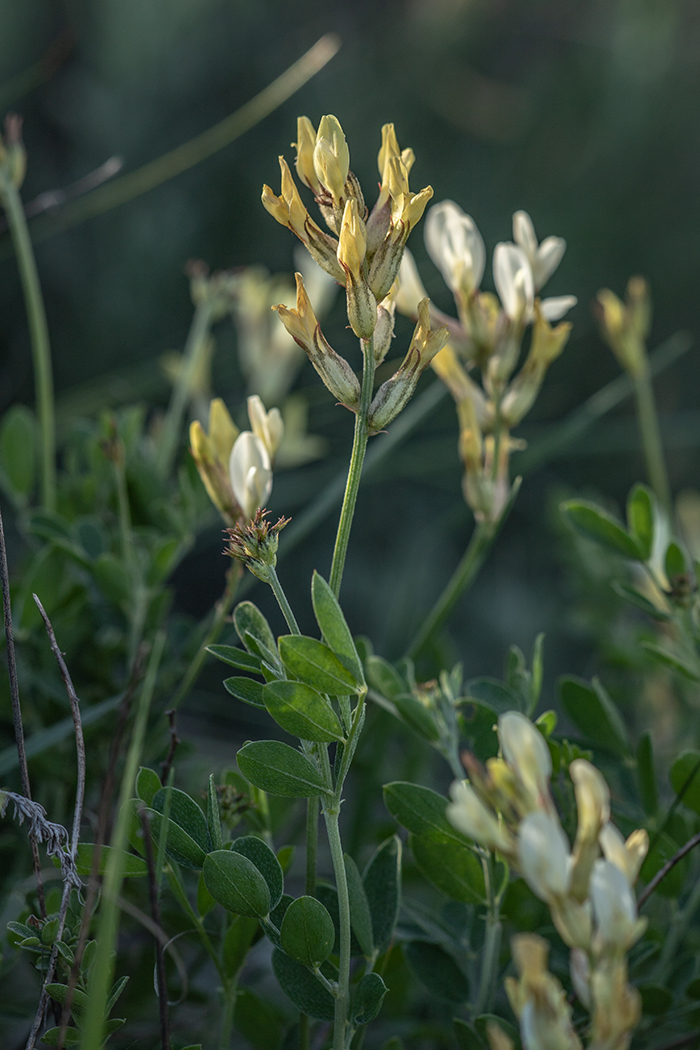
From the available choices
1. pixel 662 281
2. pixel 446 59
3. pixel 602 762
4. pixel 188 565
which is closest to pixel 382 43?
pixel 446 59

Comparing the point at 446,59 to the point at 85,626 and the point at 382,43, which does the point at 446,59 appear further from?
the point at 85,626

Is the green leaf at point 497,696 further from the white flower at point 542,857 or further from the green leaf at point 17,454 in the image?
the green leaf at point 17,454

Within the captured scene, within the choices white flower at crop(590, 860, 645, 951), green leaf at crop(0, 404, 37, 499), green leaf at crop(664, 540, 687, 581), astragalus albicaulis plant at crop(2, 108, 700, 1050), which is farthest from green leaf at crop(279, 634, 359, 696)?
green leaf at crop(0, 404, 37, 499)

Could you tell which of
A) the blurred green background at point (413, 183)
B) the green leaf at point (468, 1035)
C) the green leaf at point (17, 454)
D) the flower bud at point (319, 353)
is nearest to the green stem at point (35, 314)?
the green leaf at point (17, 454)

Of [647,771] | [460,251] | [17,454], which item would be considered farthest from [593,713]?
[17,454]

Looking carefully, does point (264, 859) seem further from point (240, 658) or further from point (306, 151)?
point (306, 151)

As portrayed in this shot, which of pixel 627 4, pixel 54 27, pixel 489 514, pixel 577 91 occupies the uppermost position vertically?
pixel 54 27
